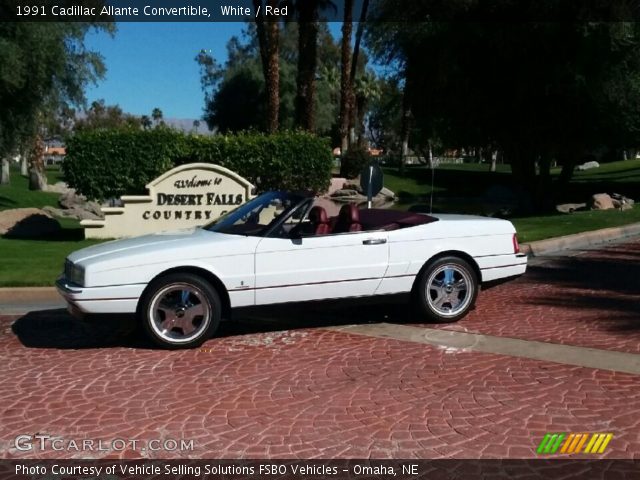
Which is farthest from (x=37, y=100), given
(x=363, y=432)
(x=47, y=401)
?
(x=363, y=432)

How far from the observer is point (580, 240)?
543 inches

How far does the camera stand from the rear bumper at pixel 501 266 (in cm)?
709

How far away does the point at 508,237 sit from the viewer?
7.28 m

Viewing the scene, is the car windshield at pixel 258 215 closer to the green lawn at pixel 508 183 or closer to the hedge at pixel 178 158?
the green lawn at pixel 508 183

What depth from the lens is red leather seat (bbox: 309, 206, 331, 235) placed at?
259 inches

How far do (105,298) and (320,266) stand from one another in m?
2.00

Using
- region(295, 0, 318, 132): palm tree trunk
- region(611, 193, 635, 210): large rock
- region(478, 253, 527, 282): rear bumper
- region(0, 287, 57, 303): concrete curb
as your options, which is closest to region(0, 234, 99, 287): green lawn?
region(0, 287, 57, 303): concrete curb

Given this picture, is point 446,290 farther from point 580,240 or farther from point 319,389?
point 580,240

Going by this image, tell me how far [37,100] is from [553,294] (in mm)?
16210

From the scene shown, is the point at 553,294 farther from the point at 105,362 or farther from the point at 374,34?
the point at 374,34

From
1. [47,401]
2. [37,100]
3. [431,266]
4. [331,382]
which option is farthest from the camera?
[37,100]

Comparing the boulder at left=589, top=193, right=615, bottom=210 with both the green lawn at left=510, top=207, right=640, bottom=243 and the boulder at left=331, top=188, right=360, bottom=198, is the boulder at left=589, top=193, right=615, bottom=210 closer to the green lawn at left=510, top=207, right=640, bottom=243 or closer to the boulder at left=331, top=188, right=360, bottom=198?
the green lawn at left=510, top=207, right=640, bottom=243

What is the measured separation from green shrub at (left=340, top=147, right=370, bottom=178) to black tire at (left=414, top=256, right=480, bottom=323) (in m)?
32.6

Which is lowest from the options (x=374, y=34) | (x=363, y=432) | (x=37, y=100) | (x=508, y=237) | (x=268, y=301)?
(x=363, y=432)
